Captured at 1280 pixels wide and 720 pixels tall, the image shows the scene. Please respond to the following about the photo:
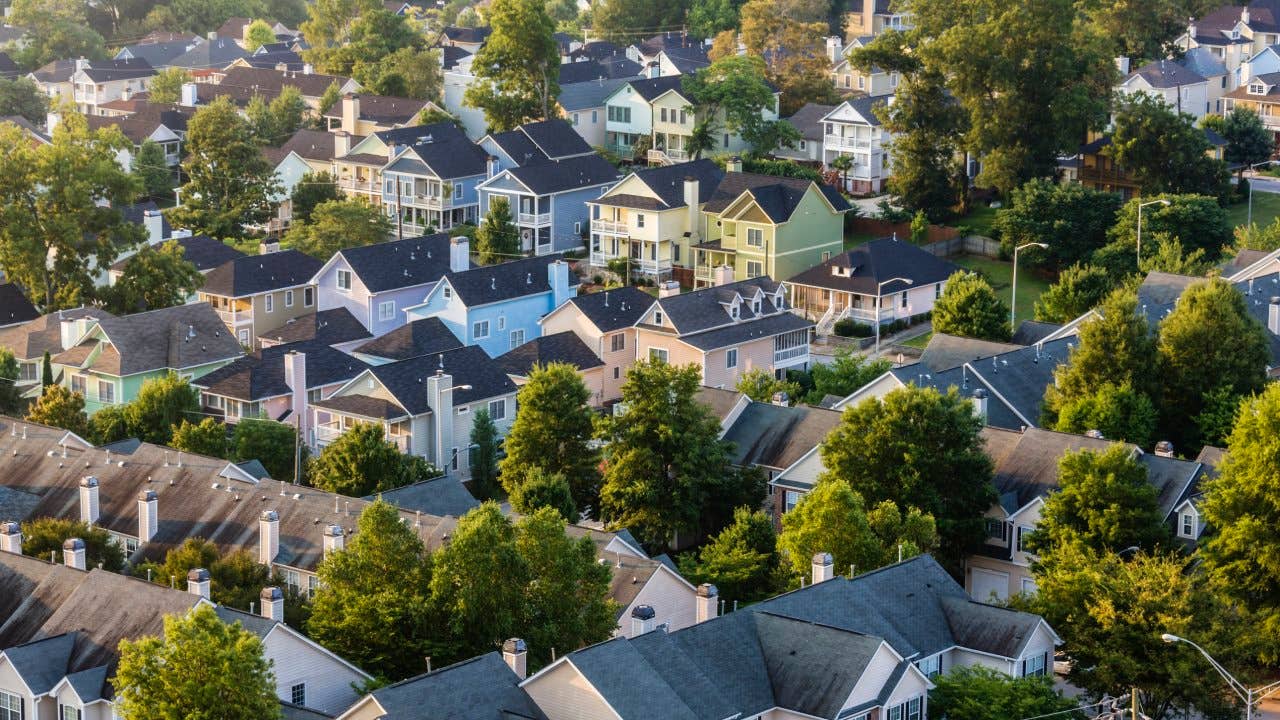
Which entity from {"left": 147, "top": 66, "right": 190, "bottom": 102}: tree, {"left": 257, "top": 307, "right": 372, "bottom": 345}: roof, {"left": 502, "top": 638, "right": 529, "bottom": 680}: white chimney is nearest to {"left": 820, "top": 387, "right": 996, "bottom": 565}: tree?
{"left": 502, "top": 638, "right": 529, "bottom": 680}: white chimney

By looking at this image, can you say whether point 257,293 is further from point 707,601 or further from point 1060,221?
point 707,601

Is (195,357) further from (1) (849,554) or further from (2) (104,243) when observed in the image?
(1) (849,554)

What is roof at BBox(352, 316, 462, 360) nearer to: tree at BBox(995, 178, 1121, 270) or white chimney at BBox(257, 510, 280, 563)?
white chimney at BBox(257, 510, 280, 563)

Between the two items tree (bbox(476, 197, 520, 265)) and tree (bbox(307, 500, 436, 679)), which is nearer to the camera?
tree (bbox(307, 500, 436, 679))

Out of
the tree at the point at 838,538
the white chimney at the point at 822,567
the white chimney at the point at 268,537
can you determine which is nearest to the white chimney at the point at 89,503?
the white chimney at the point at 268,537

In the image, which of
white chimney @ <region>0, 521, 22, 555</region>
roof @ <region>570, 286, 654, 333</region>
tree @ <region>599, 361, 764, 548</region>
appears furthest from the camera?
roof @ <region>570, 286, 654, 333</region>

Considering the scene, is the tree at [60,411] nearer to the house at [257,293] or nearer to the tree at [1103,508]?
the house at [257,293]

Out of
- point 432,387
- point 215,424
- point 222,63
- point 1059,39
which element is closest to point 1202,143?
point 1059,39
